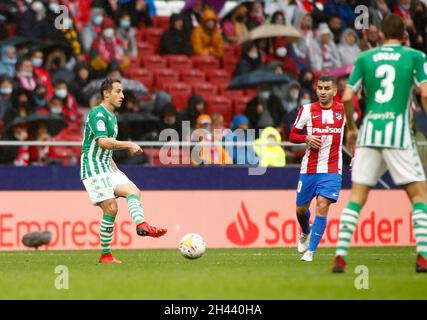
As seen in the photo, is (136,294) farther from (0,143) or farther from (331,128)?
(0,143)

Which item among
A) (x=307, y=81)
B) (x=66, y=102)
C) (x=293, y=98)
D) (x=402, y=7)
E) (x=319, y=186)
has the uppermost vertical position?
(x=402, y=7)

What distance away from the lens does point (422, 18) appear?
1029 inches

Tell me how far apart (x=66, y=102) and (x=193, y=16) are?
16.0ft

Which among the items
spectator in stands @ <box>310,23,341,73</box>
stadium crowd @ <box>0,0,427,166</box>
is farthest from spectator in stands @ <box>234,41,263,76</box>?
spectator in stands @ <box>310,23,341,73</box>

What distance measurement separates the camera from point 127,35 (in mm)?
23406

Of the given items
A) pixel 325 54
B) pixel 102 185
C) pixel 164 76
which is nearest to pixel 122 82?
pixel 164 76

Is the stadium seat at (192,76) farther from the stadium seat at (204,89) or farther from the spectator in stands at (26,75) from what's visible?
the spectator in stands at (26,75)

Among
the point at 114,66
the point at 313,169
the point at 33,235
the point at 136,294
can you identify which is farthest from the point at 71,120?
the point at 136,294

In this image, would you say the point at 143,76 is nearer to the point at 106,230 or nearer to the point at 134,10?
the point at 134,10

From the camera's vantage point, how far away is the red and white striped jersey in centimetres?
1426

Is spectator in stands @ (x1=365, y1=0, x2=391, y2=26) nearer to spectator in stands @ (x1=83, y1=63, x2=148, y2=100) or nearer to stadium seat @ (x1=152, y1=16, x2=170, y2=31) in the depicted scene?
stadium seat @ (x1=152, y1=16, x2=170, y2=31)

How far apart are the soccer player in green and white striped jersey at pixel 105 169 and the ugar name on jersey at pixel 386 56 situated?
3.99m

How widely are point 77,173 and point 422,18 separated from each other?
10.9 m

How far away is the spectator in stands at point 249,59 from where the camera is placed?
2388cm
